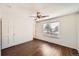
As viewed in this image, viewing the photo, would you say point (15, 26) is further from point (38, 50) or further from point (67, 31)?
point (67, 31)

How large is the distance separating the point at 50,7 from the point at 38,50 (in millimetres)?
939

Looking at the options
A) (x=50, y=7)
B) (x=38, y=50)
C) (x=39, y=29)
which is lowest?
(x=38, y=50)

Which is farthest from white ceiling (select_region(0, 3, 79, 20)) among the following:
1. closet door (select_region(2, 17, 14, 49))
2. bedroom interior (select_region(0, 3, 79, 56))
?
closet door (select_region(2, 17, 14, 49))

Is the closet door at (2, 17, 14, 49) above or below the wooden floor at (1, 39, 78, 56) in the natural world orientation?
above

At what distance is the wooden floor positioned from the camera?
161cm

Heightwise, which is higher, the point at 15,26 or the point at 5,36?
the point at 15,26

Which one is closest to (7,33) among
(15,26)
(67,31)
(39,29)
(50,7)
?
(15,26)

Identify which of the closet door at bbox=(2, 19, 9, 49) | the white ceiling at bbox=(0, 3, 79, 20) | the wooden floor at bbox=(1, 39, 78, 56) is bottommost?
the wooden floor at bbox=(1, 39, 78, 56)

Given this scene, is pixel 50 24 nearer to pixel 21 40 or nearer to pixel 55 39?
pixel 55 39

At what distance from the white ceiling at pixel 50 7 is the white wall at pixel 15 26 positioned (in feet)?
0.30

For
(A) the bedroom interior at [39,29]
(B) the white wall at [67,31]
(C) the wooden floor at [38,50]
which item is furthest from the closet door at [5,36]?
(B) the white wall at [67,31]

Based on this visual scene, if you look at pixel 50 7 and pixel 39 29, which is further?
pixel 39 29

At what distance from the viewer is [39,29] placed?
183 cm

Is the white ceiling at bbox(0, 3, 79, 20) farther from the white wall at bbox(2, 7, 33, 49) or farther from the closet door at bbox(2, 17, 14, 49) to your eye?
the closet door at bbox(2, 17, 14, 49)
